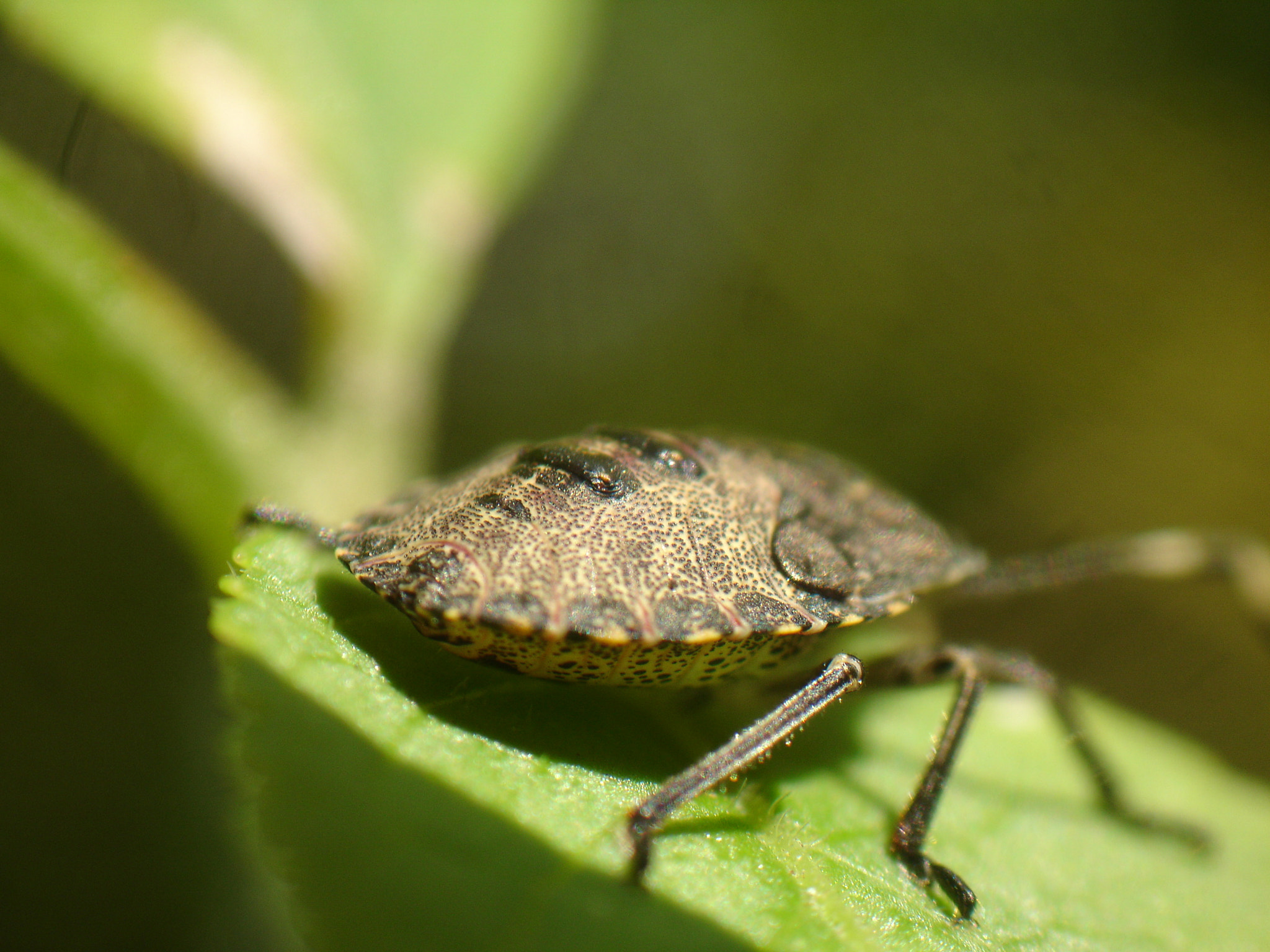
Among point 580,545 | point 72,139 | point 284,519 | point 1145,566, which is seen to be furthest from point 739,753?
point 72,139

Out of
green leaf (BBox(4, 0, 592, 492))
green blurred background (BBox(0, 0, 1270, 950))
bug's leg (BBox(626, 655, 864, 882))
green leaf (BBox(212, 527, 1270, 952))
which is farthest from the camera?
green blurred background (BBox(0, 0, 1270, 950))

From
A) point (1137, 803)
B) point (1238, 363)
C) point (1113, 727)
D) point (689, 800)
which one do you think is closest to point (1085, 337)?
point (1238, 363)

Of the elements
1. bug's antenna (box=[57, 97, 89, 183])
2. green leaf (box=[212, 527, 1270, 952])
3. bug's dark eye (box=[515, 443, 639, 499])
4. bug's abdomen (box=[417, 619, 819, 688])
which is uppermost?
bug's antenna (box=[57, 97, 89, 183])

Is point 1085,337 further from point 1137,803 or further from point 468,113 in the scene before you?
point 468,113

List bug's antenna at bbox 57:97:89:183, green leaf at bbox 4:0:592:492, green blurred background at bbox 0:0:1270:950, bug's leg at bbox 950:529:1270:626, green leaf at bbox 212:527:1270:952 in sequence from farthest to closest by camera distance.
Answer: green blurred background at bbox 0:0:1270:950 → bug's leg at bbox 950:529:1270:626 → green leaf at bbox 4:0:592:492 → bug's antenna at bbox 57:97:89:183 → green leaf at bbox 212:527:1270:952

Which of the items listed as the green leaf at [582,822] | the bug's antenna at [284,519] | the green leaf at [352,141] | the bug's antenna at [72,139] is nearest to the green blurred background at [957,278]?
the green leaf at [352,141]

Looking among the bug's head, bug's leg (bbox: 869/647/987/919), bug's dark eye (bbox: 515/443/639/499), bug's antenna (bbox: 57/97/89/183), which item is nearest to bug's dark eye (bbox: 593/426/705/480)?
the bug's head

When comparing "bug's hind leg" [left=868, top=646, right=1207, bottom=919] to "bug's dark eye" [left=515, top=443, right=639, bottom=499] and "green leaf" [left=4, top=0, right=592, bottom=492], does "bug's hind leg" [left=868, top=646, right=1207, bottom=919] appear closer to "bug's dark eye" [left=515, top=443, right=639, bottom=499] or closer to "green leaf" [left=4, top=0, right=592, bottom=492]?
"bug's dark eye" [left=515, top=443, right=639, bottom=499]
